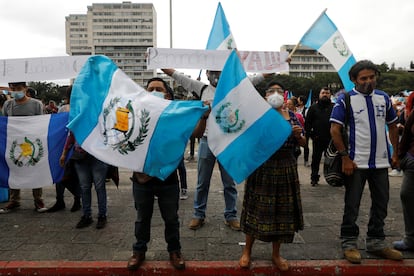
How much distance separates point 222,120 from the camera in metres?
3.00

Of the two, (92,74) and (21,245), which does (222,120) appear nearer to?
(92,74)

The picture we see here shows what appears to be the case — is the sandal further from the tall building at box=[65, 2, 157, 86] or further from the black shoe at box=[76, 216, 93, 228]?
the tall building at box=[65, 2, 157, 86]

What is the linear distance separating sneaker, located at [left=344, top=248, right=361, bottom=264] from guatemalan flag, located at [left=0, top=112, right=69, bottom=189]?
366cm

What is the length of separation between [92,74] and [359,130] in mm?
2746

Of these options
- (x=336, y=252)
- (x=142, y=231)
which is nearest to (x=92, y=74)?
(x=142, y=231)

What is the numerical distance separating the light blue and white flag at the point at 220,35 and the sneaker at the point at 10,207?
3718mm

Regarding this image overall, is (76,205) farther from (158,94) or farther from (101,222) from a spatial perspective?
(158,94)

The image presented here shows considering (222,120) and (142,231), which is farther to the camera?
(142,231)

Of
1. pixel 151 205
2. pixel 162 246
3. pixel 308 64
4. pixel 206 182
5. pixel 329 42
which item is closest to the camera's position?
pixel 151 205

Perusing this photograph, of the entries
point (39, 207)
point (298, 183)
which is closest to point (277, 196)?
point (298, 183)

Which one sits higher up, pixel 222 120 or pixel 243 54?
pixel 243 54

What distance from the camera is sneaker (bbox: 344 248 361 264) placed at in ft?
11.0

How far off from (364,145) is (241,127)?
4.39 ft

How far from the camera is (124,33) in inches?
3465
